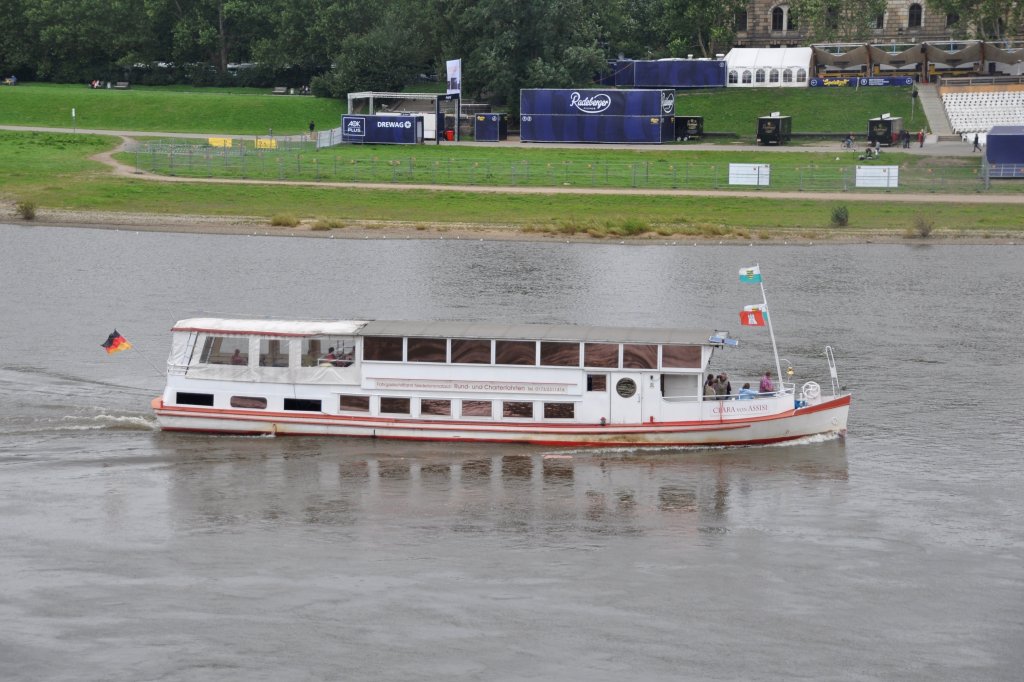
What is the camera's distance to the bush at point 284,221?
88.1m

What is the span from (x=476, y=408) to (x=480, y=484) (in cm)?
436

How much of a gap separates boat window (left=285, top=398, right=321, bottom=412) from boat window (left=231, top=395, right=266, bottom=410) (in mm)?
818

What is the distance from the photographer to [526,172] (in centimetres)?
10412

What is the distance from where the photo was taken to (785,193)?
9662cm

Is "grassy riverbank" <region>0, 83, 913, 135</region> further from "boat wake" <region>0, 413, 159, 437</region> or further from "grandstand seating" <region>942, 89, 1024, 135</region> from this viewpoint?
"boat wake" <region>0, 413, 159, 437</region>

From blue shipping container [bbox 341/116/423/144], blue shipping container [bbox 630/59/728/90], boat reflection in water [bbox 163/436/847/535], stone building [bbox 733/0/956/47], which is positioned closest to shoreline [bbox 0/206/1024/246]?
blue shipping container [bbox 341/116/423/144]

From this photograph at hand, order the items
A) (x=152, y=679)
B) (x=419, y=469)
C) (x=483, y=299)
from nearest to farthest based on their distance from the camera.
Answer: (x=152, y=679)
(x=419, y=469)
(x=483, y=299)

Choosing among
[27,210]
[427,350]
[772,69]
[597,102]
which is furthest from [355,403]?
[772,69]

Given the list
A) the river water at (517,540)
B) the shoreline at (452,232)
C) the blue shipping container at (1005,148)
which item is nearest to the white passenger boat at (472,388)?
the river water at (517,540)

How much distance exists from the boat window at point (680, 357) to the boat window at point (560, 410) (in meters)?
3.19

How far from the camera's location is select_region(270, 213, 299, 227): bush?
88062 mm

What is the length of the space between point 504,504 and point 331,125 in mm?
103192

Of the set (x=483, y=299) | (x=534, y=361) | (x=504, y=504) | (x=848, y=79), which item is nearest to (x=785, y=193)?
(x=483, y=299)

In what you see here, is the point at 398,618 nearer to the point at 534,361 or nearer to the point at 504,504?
the point at 504,504
